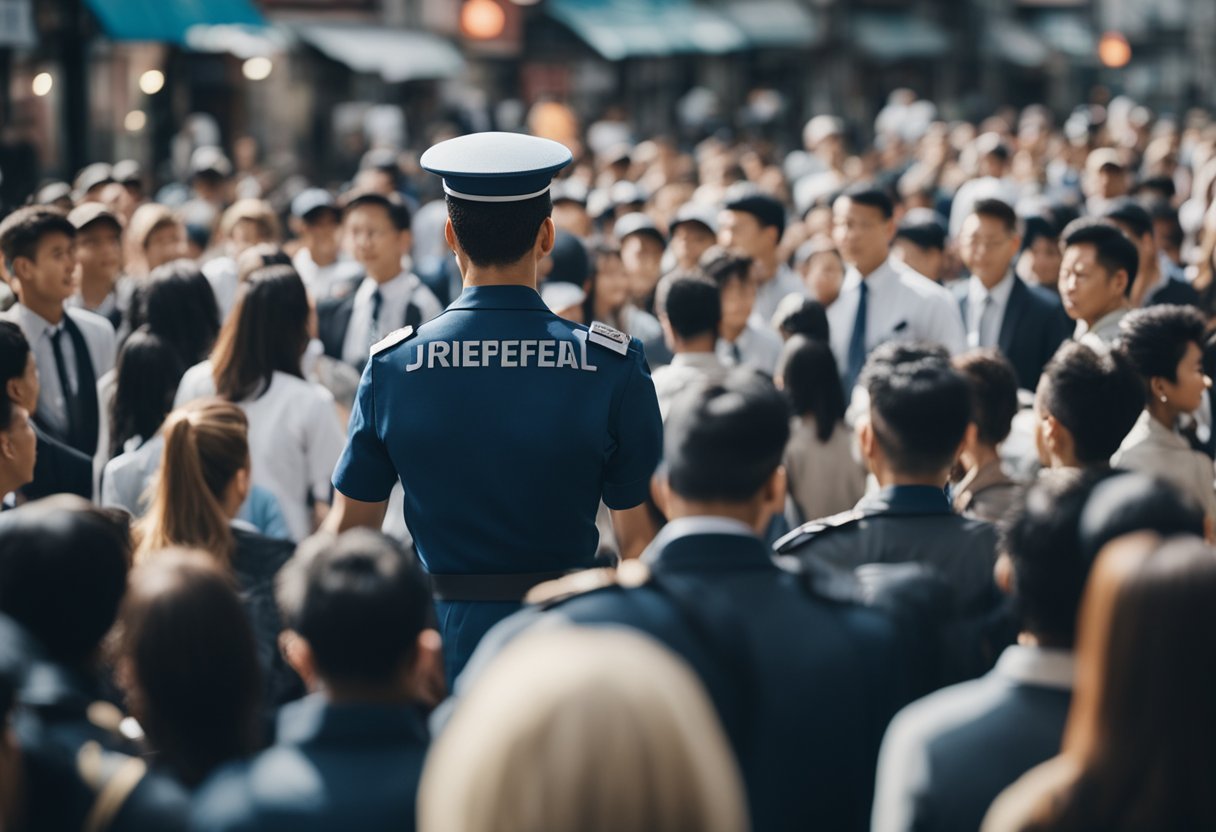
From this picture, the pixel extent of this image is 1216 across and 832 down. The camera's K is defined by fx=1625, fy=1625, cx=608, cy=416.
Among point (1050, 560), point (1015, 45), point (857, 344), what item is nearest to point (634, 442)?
point (1050, 560)

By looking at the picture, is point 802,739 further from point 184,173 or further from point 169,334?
point 184,173

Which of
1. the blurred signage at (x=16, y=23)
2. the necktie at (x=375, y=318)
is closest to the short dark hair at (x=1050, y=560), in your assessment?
the necktie at (x=375, y=318)

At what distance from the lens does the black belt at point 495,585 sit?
3.76 meters

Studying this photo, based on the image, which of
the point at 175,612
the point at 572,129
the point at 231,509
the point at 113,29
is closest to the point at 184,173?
the point at 113,29

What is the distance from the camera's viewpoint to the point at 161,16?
18.7 meters

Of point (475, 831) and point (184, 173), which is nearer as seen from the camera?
point (475, 831)

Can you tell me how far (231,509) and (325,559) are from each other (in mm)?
1622

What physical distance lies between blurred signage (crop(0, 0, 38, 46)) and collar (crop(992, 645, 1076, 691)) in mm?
15767

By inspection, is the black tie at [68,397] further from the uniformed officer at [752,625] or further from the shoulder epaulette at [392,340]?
the uniformed officer at [752,625]

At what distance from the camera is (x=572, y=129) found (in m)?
19.0

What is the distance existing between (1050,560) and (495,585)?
1.47m

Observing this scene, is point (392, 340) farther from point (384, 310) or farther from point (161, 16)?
point (161, 16)

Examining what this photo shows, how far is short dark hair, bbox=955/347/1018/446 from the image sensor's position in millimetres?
4770

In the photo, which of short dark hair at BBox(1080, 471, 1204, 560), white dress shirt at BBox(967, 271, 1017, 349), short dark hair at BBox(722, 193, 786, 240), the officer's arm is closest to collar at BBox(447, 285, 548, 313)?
the officer's arm
